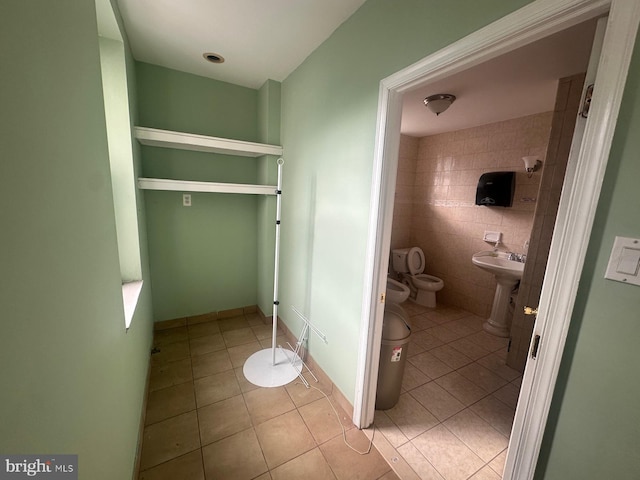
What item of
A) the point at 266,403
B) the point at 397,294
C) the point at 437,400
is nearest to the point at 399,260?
the point at 397,294

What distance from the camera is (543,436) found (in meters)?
0.85

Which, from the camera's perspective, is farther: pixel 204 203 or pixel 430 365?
pixel 204 203

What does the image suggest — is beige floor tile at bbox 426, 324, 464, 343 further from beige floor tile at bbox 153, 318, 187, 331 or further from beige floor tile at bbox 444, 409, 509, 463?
beige floor tile at bbox 153, 318, 187, 331

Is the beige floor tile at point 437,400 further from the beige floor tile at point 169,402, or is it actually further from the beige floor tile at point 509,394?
the beige floor tile at point 169,402

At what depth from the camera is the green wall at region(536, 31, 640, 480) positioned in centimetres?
67

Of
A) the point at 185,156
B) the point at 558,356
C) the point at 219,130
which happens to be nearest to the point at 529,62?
the point at 558,356

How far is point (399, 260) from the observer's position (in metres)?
3.81

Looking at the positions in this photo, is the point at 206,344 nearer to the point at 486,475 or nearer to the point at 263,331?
the point at 263,331

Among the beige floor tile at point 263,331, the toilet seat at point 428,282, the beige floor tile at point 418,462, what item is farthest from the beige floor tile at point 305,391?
the toilet seat at point 428,282

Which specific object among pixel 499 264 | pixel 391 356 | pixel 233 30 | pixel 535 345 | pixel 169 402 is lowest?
pixel 169 402

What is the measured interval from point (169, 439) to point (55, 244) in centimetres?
156

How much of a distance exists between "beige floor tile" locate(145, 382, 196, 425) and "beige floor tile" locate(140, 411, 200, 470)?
49 millimetres

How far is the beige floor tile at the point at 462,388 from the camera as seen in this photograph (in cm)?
196

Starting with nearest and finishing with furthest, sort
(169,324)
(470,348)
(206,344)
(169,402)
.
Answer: (169,402), (206,344), (470,348), (169,324)
